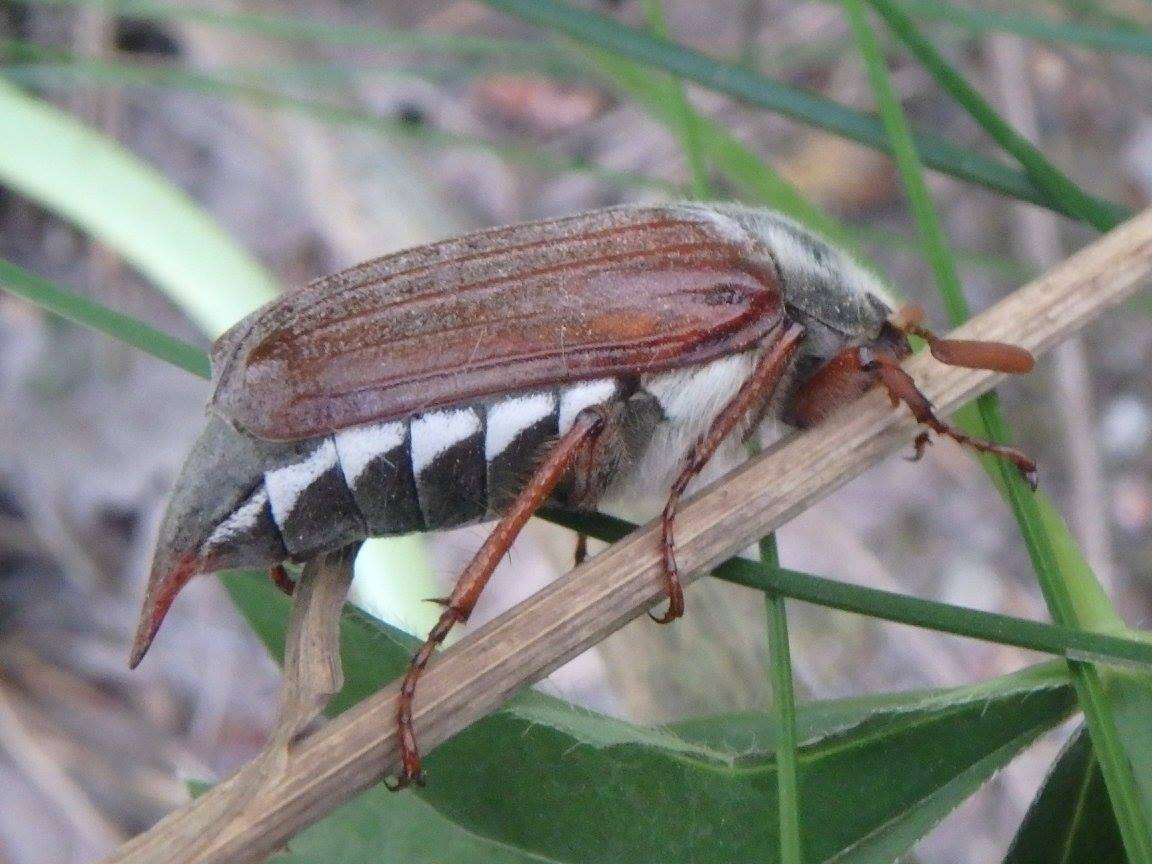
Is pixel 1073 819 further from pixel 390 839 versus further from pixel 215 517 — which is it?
pixel 215 517

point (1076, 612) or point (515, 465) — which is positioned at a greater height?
point (515, 465)

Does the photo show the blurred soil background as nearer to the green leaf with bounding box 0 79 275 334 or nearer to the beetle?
the green leaf with bounding box 0 79 275 334

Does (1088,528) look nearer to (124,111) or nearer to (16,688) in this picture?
(16,688)

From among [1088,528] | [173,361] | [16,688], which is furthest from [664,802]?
[16,688]

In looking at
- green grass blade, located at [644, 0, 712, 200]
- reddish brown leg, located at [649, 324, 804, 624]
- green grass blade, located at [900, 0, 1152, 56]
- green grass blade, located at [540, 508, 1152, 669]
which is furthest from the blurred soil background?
green grass blade, located at [540, 508, 1152, 669]

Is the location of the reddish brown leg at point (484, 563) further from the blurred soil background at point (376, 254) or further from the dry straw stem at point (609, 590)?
the blurred soil background at point (376, 254)

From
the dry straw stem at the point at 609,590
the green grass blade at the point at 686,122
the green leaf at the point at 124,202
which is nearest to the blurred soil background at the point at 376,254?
the green leaf at the point at 124,202

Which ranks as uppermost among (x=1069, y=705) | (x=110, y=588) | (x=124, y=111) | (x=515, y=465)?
(x=124, y=111)
